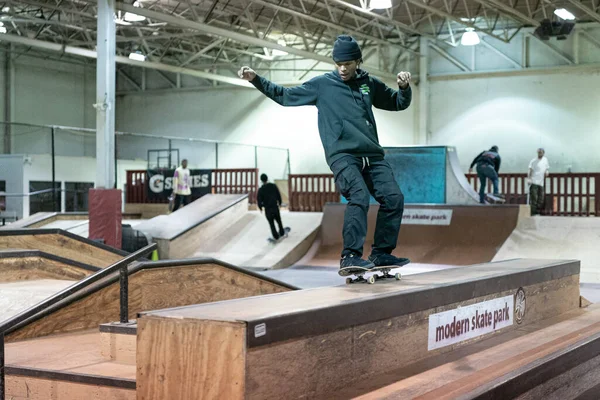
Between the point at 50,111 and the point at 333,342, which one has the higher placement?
the point at 50,111

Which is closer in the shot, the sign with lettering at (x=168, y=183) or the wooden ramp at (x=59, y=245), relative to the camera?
the wooden ramp at (x=59, y=245)

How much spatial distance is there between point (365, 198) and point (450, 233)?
11.3 m

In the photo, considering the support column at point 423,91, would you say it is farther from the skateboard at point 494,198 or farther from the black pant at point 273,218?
the black pant at point 273,218

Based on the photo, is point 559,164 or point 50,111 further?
point 50,111

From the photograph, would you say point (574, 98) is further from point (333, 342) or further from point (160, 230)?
point (333, 342)

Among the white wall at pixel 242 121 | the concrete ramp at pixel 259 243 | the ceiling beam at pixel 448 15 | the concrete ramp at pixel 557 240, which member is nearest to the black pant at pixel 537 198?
the concrete ramp at pixel 557 240

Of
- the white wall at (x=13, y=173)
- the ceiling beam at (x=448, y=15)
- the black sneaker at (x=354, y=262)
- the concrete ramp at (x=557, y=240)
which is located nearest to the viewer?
the black sneaker at (x=354, y=262)

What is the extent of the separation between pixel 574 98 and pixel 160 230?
56.3 feet

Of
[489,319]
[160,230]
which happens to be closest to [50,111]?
[160,230]

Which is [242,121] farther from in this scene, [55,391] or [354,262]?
[55,391]

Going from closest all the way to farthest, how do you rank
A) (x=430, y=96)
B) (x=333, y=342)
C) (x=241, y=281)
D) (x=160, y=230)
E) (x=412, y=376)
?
(x=333, y=342) < (x=412, y=376) < (x=241, y=281) < (x=160, y=230) < (x=430, y=96)

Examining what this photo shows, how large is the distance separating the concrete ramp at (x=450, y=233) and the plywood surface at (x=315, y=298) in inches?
378

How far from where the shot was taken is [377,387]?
4.00 m

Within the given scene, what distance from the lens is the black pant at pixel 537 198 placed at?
18.4 meters
